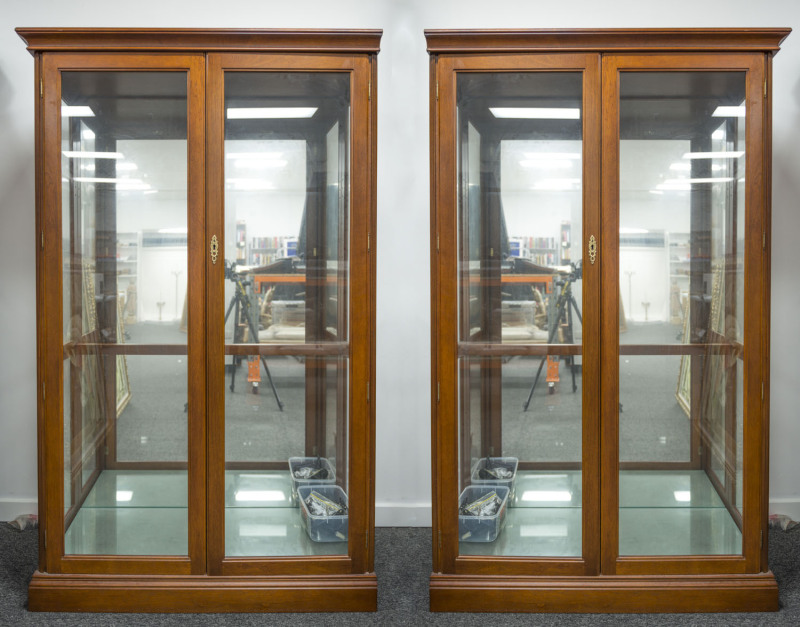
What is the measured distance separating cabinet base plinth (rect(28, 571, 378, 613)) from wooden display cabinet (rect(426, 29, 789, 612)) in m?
0.42

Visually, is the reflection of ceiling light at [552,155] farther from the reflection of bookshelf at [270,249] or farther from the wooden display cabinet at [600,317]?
the reflection of bookshelf at [270,249]

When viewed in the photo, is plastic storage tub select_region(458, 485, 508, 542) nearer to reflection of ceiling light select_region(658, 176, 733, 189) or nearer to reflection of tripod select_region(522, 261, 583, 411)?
reflection of tripod select_region(522, 261, 583, 411)

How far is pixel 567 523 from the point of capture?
2.42m

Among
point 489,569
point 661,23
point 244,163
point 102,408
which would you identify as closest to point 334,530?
point 489,569

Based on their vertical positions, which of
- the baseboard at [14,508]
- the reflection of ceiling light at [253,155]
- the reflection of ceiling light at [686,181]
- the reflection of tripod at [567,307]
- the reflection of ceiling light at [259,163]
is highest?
the reflection of ceiling light at [253,155]

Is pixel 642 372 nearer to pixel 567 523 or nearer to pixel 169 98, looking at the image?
→ pixel 567 523

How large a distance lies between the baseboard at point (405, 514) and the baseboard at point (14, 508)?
1544mm

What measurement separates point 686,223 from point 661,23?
111cm

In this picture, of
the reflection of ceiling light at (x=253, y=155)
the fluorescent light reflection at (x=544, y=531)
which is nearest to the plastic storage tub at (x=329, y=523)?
the fluorescent light reflection at (x=544, y=531)

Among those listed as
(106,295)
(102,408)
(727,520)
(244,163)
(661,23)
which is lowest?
(727,520)

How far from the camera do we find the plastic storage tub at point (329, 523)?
2.41m

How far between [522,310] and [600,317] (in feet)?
0.87

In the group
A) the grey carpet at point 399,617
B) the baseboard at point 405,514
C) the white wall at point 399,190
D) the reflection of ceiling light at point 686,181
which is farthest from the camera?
the baseboard at point 405,514

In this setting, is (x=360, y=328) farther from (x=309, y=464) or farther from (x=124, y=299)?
(x=124, y=299)
